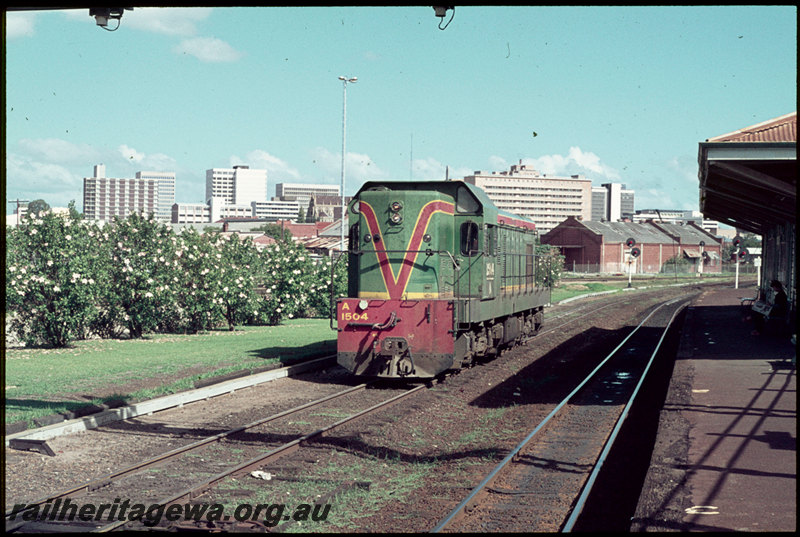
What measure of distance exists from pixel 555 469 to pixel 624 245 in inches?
3630

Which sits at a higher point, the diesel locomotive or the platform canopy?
the platform canopy

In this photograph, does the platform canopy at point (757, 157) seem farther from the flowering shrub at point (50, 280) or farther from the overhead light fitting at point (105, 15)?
the flowering shrub at point (50, 280)

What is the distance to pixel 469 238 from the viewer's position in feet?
53.1

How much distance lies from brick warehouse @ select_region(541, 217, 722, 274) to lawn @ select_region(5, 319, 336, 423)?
7460 centimetres

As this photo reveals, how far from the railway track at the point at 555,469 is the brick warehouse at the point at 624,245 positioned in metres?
81.6

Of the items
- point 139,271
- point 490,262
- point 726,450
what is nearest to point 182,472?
point 726,450

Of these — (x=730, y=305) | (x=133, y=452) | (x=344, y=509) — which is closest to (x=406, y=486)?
(x=344, y=509)

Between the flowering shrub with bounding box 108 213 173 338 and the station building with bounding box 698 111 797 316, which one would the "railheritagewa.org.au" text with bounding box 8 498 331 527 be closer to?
the station building with bounding box 698 111 797 316

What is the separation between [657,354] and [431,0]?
58.8 ft

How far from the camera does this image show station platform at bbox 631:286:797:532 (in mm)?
7109

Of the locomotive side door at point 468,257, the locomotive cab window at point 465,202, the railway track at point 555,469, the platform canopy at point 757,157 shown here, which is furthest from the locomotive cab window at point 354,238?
the platform canopy at point 757,157

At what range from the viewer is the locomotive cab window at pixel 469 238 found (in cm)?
1614

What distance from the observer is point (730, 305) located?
40688mm

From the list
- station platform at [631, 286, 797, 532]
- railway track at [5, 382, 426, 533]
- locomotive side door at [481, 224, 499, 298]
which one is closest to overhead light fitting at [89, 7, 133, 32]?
railway track at [5, 382, 426, 533]
